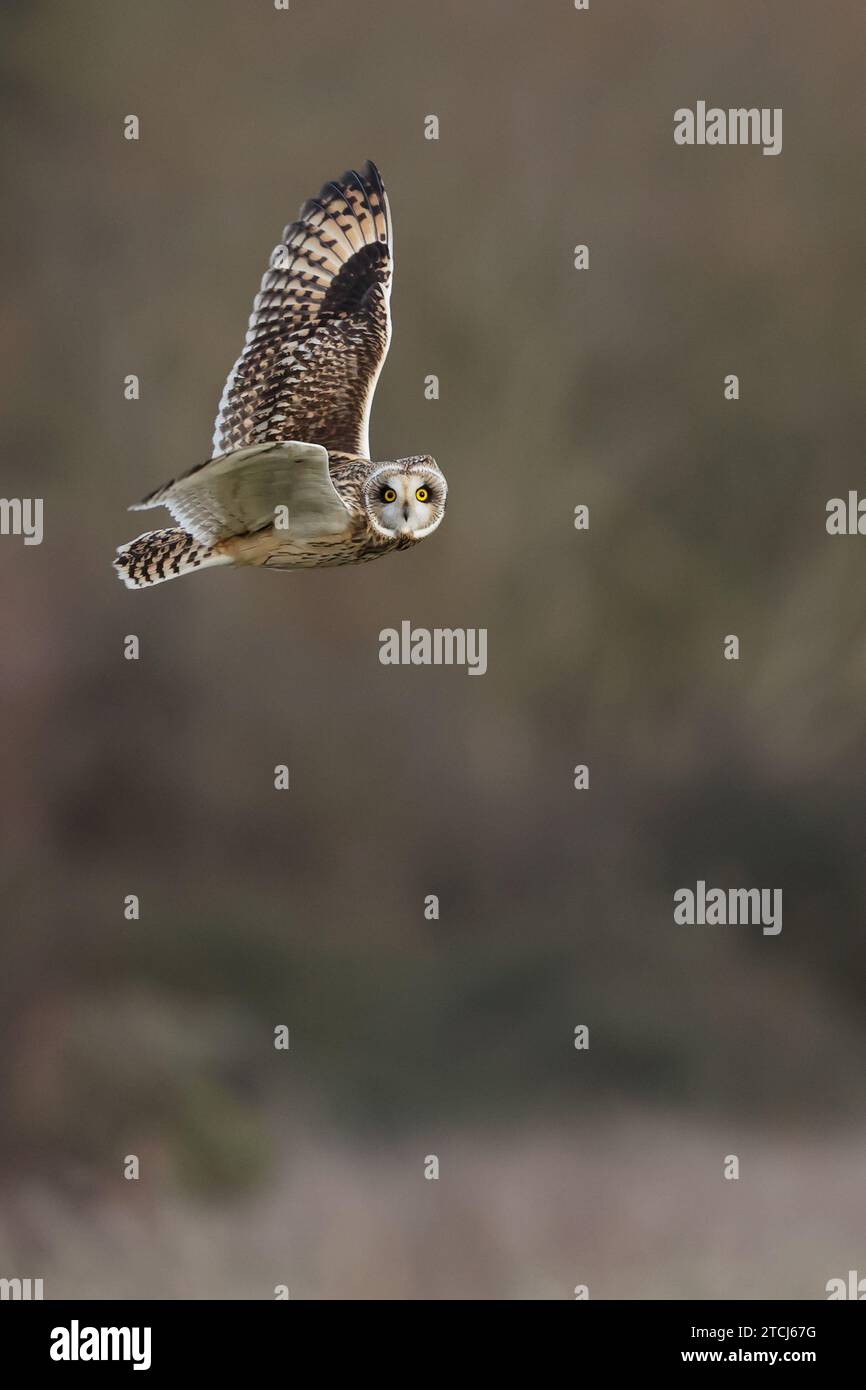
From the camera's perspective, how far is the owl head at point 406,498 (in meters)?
8.59

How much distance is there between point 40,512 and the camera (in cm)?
1565

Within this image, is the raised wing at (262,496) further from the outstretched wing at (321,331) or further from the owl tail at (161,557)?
the outstretched wing at (321,331)

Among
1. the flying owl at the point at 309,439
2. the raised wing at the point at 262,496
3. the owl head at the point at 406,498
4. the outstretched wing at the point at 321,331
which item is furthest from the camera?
the outstretched wing at the point at 321,331

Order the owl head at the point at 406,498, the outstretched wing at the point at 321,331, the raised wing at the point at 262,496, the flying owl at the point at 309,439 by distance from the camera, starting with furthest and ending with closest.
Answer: the outstretched wing at the point at 321,331 → the owl head at the point at 406,498 → the flying owl at the point at 309,439 → the raised wing at the point at 262,496

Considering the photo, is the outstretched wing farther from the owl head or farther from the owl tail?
the owl tail

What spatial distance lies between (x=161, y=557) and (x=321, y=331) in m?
2.66

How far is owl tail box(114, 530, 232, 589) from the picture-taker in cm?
871

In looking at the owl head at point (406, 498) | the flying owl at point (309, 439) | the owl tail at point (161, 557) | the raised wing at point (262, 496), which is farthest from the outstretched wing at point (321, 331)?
the raised wing at point (262, 496)

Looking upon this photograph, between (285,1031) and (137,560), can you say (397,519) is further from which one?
(285,1031)

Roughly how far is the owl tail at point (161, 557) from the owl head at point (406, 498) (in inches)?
32.6

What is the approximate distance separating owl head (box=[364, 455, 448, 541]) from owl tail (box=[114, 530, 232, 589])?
0.83 meters

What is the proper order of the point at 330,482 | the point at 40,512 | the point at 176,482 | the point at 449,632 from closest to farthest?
the point at 176,482
the point at 330,482
the point at 449,632
the point at 40,512

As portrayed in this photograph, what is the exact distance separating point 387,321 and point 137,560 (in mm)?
2998
